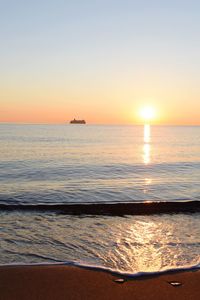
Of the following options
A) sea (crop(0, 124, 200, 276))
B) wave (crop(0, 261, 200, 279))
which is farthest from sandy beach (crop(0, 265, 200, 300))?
sea (crop(0, 124, 200, 276))

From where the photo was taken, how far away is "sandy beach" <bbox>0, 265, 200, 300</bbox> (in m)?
6.27

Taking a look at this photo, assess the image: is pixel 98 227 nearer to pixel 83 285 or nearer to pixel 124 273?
pixel 124 273

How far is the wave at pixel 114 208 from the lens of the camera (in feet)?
47.0

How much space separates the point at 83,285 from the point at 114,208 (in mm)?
8263

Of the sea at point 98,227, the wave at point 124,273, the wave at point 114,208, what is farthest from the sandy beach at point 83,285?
the wave at point 114,208

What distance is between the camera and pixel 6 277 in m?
6.95

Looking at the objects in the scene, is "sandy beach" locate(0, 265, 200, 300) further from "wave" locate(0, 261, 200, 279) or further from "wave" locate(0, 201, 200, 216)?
"wave" locate(0, 201, 200, 216)

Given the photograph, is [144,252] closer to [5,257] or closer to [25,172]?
[5,257]

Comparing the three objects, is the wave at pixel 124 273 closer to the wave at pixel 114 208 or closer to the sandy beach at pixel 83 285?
the sandy beach at pixel 83 285

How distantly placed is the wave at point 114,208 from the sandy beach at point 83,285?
6652 mm

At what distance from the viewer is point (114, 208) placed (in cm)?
1494

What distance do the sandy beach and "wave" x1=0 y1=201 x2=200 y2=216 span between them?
6652 millimetres

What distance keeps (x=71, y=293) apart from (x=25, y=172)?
2165 cm

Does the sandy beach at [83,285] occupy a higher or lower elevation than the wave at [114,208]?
lower
